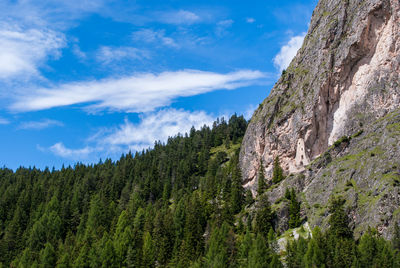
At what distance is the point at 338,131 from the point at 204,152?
8871cm

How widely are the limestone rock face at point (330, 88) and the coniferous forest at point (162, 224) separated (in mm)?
12687

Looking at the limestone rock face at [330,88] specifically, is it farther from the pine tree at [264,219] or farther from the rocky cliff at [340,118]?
the pine tree at [264,219]

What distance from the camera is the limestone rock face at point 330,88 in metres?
112

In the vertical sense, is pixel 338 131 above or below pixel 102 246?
above

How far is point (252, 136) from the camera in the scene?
492ft

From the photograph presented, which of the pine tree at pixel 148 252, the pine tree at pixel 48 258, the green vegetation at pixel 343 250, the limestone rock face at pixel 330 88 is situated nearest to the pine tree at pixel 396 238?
the green vegetation at pixel 343 250

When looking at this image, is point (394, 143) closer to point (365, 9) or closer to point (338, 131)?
point (338, 131)

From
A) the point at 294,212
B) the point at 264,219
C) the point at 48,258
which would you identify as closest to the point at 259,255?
the point at 264,219

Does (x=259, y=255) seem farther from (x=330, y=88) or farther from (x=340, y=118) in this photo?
(x=330, y=88)

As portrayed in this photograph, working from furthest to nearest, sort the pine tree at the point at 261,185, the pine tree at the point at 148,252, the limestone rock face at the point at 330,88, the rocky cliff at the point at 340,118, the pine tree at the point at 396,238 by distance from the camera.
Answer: the pine tree at the point at 261,185
the limestone rock face at the point at 330,88
the pine tree at the point at 148,252
the rocky cliff at the point at 340,118
the pine tree at the point at 396,238

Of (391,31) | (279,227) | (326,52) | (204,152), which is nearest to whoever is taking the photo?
(279,227)

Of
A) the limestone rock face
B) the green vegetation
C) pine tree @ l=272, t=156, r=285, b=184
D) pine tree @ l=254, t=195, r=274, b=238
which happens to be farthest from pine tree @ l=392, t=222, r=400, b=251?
pine tree @ l=272, t=156, r=285, b=184

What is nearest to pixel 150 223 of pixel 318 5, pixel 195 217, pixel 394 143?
pixel 195 217

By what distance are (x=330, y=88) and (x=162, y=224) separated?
68549 millimetres
